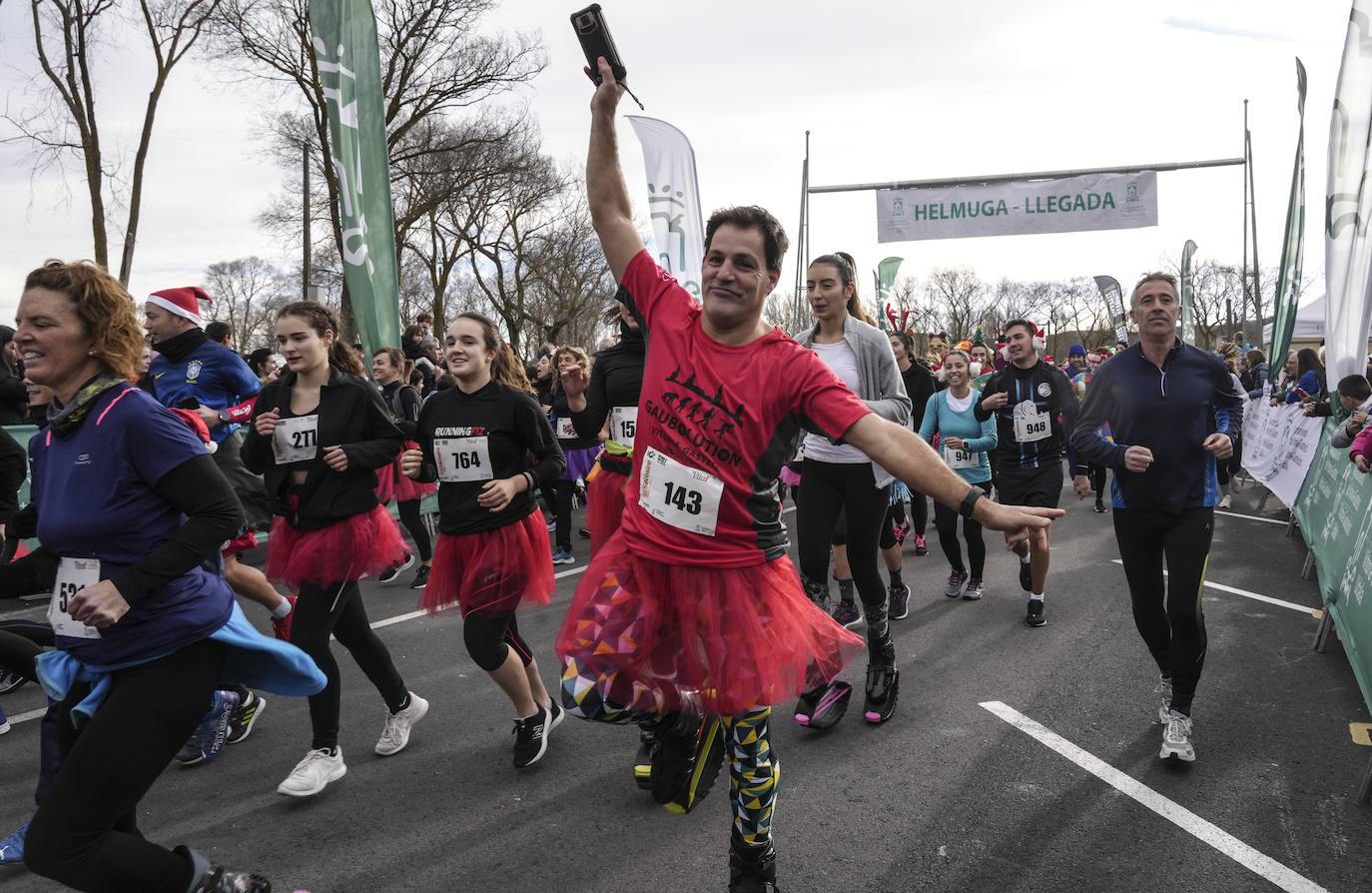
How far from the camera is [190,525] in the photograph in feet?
7.54

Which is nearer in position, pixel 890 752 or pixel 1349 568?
pixel 890 752

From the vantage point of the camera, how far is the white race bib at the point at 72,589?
Answer: 7.34 ft

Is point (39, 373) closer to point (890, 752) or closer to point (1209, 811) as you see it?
point (890, 752)

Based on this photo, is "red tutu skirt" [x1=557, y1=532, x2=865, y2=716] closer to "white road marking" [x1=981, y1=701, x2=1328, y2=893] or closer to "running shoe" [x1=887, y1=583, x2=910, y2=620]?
"white road marking" [x1=981, y1=701, x2=1328, y2=893]

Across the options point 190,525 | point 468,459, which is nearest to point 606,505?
point 468,459

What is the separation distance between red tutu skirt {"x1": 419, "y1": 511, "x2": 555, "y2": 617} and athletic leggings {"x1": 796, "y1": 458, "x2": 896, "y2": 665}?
4.44 ft

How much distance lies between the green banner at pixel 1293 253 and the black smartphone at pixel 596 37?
361 inches

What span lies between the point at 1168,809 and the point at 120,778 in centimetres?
364

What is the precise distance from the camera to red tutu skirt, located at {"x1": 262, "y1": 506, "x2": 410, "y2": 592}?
12.4ft

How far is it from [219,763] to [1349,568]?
→ 619 centimetres

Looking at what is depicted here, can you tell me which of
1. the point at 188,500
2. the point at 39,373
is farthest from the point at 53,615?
the point at 39,373

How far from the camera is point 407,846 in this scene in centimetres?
327

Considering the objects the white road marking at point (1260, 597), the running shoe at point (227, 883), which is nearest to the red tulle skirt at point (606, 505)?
the running shoe at point (227, 883)

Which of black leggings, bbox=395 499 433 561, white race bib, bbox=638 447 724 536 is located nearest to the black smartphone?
white race bib, bbox=638 447 724 536
